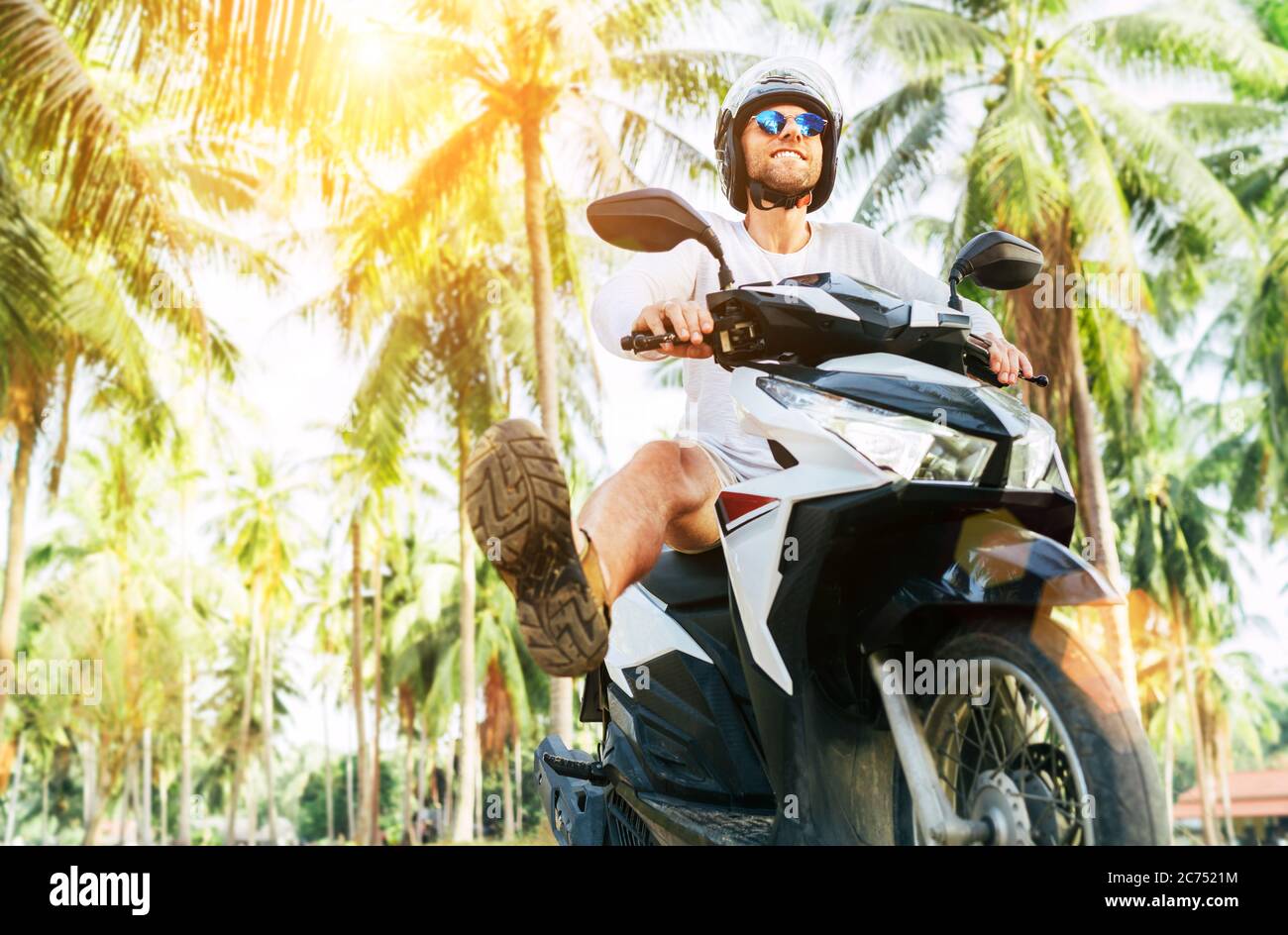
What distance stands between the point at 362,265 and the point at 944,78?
8.55 m

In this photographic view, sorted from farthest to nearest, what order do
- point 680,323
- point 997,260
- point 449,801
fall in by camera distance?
point 449,801 < point 997,260 < point 680,323

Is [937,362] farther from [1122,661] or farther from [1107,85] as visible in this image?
[1107,85]

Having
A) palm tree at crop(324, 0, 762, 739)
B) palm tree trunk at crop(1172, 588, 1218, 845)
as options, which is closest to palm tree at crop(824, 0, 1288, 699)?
palm tree at crop(324, 0, 762, 739)

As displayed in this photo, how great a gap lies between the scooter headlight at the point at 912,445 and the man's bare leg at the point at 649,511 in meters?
0.50

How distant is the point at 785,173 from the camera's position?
2547mm

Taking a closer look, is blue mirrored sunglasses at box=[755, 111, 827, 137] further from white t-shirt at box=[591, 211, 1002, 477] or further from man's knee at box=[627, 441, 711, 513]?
man's knee at box=[627, 441, 711, 513]

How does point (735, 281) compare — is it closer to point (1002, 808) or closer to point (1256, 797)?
point (1002, 808)

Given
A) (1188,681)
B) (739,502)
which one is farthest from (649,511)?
(1188,681)

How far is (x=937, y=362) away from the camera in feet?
6.76

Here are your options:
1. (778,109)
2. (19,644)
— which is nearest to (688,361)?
(778,109)

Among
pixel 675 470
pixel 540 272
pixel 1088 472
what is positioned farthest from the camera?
pixel 540 272

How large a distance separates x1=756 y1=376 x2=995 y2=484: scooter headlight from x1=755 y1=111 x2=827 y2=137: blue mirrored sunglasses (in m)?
0.88

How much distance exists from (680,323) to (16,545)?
1793 centimetres
